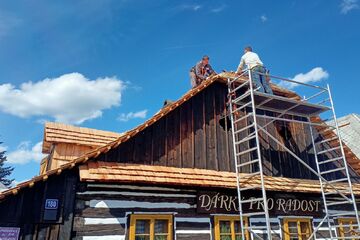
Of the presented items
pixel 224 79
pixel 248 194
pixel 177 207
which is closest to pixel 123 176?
pixel 177 207

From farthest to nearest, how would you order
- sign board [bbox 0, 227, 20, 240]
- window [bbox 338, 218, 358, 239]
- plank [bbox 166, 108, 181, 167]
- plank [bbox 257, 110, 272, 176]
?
window [bbox 338, 218, 358, 239]
plank [bbox 257, 110, 272, 176]
plank [bbox 166, 108, 181, 167]
sign board [bbox 0, 227, 20, 240]

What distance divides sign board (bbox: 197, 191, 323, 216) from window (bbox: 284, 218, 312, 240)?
0.75 ft

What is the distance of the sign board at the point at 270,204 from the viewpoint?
8203 mm

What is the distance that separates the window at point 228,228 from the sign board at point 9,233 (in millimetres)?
4788

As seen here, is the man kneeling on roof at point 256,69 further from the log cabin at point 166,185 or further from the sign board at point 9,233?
the sign board at point 9,233

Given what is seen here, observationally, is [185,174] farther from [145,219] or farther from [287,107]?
[287,107]

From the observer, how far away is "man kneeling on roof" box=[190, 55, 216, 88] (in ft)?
38.5

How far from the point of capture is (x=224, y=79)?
33.9 feet

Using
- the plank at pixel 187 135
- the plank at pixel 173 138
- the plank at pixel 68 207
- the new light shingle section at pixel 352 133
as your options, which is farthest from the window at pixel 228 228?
the new light shingle section at pixel 352 133

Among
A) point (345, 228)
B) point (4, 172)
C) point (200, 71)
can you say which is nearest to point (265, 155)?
point (345, 228)

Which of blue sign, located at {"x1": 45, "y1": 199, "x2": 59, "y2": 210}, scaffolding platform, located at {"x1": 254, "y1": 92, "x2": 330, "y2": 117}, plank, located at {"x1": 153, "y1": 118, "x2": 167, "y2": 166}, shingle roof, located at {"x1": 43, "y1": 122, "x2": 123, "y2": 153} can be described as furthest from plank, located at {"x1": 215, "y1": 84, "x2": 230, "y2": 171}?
blue sign, located at {"x1": 45, "y1": 199, "x2": 59, "y2": 210}

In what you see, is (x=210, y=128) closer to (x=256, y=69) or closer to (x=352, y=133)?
(x=256, y=69)

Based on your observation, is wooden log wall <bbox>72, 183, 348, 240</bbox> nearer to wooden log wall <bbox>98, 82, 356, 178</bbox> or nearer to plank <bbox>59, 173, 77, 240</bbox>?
plank <bbox>59, 173, 77, 240</bbox>

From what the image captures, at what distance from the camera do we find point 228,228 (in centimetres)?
837
